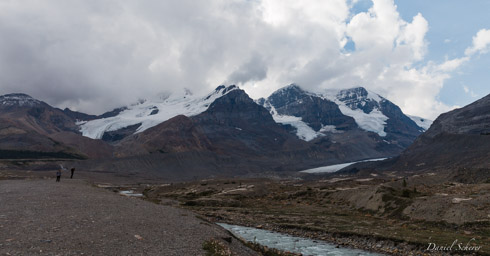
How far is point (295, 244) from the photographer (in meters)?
35.6

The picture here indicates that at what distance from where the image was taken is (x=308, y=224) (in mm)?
45125

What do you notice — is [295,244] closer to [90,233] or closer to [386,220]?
[386,220]

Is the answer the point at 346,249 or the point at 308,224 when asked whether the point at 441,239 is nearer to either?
the point at 346,249

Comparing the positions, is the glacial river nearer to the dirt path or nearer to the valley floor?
the valley floor

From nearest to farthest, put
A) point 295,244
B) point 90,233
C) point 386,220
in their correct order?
point 90,233 → point 295,244 → point 386,220

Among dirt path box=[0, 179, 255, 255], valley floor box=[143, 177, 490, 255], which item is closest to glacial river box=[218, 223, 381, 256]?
valley floor box=[143, 177, 490, 255]

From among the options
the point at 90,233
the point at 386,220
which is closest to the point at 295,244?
the point at 386,220

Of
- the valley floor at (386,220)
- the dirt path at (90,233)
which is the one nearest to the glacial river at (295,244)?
the valley floor at (386,220)

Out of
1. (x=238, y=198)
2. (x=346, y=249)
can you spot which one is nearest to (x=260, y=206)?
(x=238, y=198)

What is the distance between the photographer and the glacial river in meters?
32.1

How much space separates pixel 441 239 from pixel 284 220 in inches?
867

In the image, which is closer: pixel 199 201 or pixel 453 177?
pixel 199 201

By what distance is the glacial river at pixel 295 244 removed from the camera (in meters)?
32.1

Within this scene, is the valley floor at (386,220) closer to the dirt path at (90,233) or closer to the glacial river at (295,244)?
the glacial river at (295,244)
